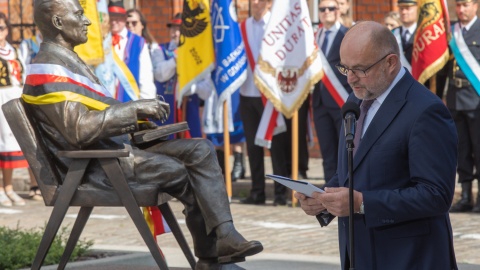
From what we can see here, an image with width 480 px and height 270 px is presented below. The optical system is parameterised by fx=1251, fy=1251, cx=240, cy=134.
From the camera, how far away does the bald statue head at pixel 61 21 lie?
771 cm

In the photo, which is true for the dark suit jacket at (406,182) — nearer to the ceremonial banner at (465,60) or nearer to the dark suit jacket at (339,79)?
the ceremonial banner at (465,60)

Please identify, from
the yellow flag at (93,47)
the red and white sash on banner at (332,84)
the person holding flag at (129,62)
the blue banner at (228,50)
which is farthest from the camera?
the person holding flag at (129,62)

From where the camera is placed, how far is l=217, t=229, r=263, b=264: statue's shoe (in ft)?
23.8

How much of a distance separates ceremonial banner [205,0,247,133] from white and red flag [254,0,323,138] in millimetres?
338

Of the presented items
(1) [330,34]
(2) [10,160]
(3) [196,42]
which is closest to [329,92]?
(1) [330,34]

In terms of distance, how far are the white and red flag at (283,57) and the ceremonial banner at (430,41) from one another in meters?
1.21

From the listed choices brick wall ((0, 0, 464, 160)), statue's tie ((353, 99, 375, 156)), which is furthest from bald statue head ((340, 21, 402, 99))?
brick wall ((0, 0, 464, 160))

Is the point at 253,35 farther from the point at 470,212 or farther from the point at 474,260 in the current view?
the point at 474,260

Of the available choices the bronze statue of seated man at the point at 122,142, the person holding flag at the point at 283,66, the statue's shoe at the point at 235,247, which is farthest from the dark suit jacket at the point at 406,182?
the person holding flag at the point at 283,66

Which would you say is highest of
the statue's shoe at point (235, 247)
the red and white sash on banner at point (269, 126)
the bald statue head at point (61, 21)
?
the bald statue head at point (61, 21)

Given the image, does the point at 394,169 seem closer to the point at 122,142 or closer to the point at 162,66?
the point at 122,142

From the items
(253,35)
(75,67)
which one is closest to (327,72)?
(253,35)

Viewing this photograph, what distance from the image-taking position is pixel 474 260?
28.9 feet

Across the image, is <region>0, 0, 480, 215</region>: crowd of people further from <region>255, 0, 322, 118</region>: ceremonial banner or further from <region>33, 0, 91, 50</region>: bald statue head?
<region>33, 0, 91, 50</region>: bald statue head
